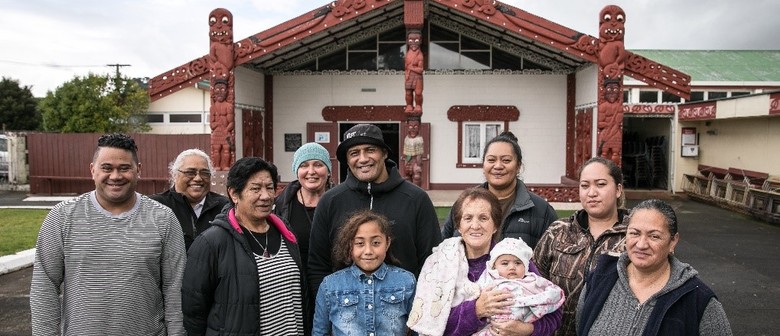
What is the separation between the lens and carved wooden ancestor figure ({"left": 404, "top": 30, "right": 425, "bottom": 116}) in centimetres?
1220

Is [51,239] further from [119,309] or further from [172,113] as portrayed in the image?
[172,113]

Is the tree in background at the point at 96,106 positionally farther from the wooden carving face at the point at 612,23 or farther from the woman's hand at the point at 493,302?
the woman's hand at the point at 493,302

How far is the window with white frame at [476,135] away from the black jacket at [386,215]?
40.8ft

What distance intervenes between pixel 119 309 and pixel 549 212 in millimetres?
2398

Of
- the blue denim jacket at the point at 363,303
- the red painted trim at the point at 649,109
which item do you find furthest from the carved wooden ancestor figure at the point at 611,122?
the blue denim jacket at the point at 363,303

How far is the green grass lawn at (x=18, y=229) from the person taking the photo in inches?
351

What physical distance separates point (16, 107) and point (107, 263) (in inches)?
1444

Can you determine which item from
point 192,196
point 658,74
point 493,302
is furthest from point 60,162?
point 493,302

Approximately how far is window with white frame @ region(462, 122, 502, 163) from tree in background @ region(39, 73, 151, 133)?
15851mm

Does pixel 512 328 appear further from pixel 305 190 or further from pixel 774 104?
pixel 774 104

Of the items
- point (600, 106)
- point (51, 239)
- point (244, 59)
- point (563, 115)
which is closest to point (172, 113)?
point (244, 59)

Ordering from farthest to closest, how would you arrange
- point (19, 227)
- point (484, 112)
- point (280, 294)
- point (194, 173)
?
point (484, 112) < point (19, 227) < point (194, 173) < point (280, 294)

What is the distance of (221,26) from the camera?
12.1 meters

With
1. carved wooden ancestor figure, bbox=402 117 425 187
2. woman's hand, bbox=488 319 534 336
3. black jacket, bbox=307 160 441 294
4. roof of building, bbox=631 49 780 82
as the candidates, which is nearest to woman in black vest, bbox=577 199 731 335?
woman's hand, bbox=488 319 534 336
